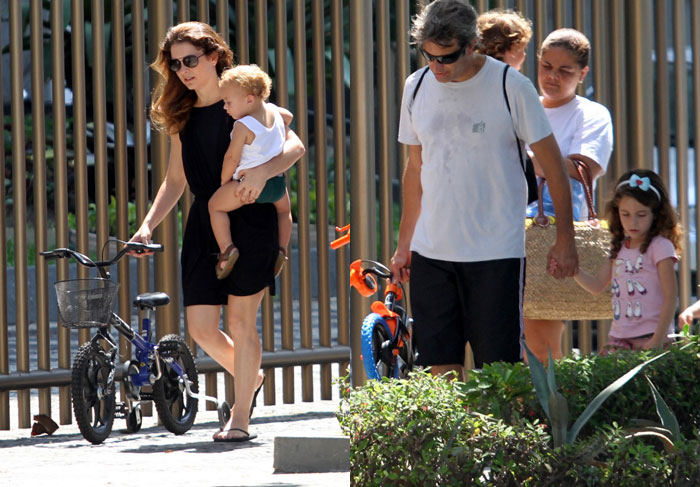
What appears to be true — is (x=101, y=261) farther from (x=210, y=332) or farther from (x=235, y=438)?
(x=235, y=438)

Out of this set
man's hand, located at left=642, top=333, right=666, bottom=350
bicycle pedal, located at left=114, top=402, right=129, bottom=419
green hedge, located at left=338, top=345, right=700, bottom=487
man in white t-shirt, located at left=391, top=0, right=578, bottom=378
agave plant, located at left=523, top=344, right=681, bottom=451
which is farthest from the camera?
bicycle pedal, located at left=114, top=402, right=129, bottom=419

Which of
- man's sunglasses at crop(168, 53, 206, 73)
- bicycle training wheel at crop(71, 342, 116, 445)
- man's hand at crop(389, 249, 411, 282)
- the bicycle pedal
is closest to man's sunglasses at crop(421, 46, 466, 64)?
man's hand at crop(389, 249, 411, 282)

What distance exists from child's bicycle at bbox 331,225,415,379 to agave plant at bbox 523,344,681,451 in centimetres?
249

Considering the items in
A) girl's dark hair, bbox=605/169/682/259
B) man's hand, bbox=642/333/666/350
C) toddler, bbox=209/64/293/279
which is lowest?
man's hand, bbox=642/333/666/350

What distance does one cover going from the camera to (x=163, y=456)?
5984mm

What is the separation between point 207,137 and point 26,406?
1.85 meters

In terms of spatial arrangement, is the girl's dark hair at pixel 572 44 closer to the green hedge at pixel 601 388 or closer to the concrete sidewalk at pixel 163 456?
the green hedge at pixel 601 388

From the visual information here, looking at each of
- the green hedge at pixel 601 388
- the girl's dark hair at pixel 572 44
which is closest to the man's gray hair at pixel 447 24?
the girl's dark hair at pixel 572 44

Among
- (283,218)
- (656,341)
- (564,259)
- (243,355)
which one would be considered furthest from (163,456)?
(656,341)

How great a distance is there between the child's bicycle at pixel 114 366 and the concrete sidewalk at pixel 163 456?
0.11 metres

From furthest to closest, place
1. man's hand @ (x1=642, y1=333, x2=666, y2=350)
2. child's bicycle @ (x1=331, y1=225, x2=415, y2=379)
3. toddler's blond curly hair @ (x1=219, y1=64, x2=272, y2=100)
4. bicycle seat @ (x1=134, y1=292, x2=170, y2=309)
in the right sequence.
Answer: bicycle seat @ (x1=134, y1=292, x2=170, y2=309)
child's bicycle @ (x1=331, y1=225, x2=415, y2=379)
toddler's blond curly hair @ (x1=219, y1=64, x2=272, y2=100)
man's hand @ (x1=642, y1=333, x2=666, y2=350)

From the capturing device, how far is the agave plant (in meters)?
3.88

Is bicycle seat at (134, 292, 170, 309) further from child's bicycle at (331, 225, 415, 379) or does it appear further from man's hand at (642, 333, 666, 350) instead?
man's hand at (642, 333, 666, 350)

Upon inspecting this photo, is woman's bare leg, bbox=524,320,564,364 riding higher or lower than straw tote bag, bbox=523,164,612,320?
lower
